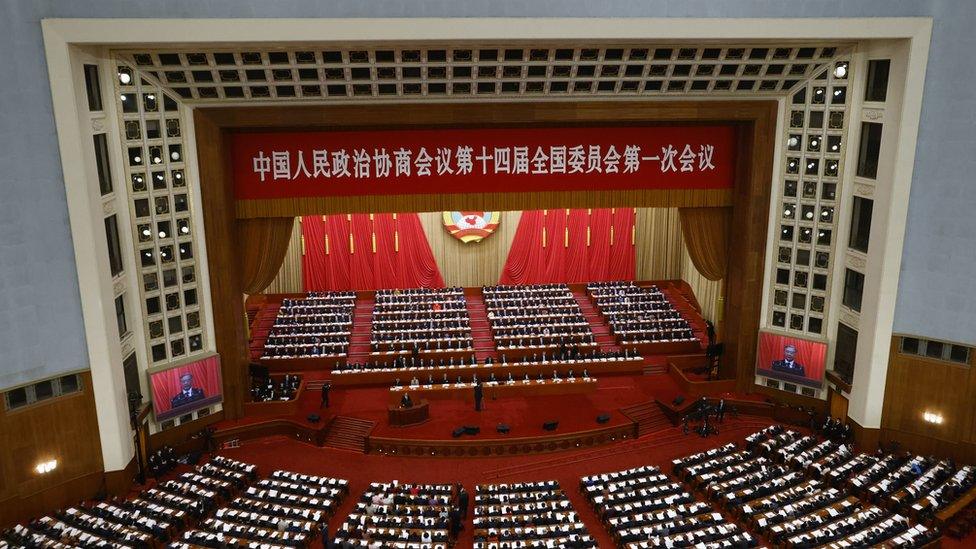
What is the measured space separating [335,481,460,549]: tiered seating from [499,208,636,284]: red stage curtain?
1536cm

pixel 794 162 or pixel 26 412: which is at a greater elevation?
pixel 794 162

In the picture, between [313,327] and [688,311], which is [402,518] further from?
[688,311]

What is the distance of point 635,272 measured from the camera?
3019cm

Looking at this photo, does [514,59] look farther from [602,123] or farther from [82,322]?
[82,322]

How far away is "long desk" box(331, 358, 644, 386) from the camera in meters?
21.3

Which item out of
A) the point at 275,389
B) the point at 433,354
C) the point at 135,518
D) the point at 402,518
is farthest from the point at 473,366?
the point at 135,518

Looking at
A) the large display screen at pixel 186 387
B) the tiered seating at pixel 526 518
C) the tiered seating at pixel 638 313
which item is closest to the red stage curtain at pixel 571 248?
the tiered seating at pixel 638 313

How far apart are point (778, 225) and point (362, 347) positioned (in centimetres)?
1283

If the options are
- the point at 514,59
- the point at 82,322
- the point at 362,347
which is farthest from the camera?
the point at 362,347

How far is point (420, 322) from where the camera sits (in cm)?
2464

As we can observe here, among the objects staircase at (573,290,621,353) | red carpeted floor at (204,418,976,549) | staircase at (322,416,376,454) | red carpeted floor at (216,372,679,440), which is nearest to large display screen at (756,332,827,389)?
red carpeted floor at (204,418,976,549)

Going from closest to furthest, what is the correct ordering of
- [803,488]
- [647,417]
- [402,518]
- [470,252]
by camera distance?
1. [402,518]
2. [803,488]
3. [647,417]
4. [470,252]

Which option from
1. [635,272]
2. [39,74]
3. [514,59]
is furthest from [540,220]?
[39,74]

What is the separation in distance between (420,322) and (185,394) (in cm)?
869
